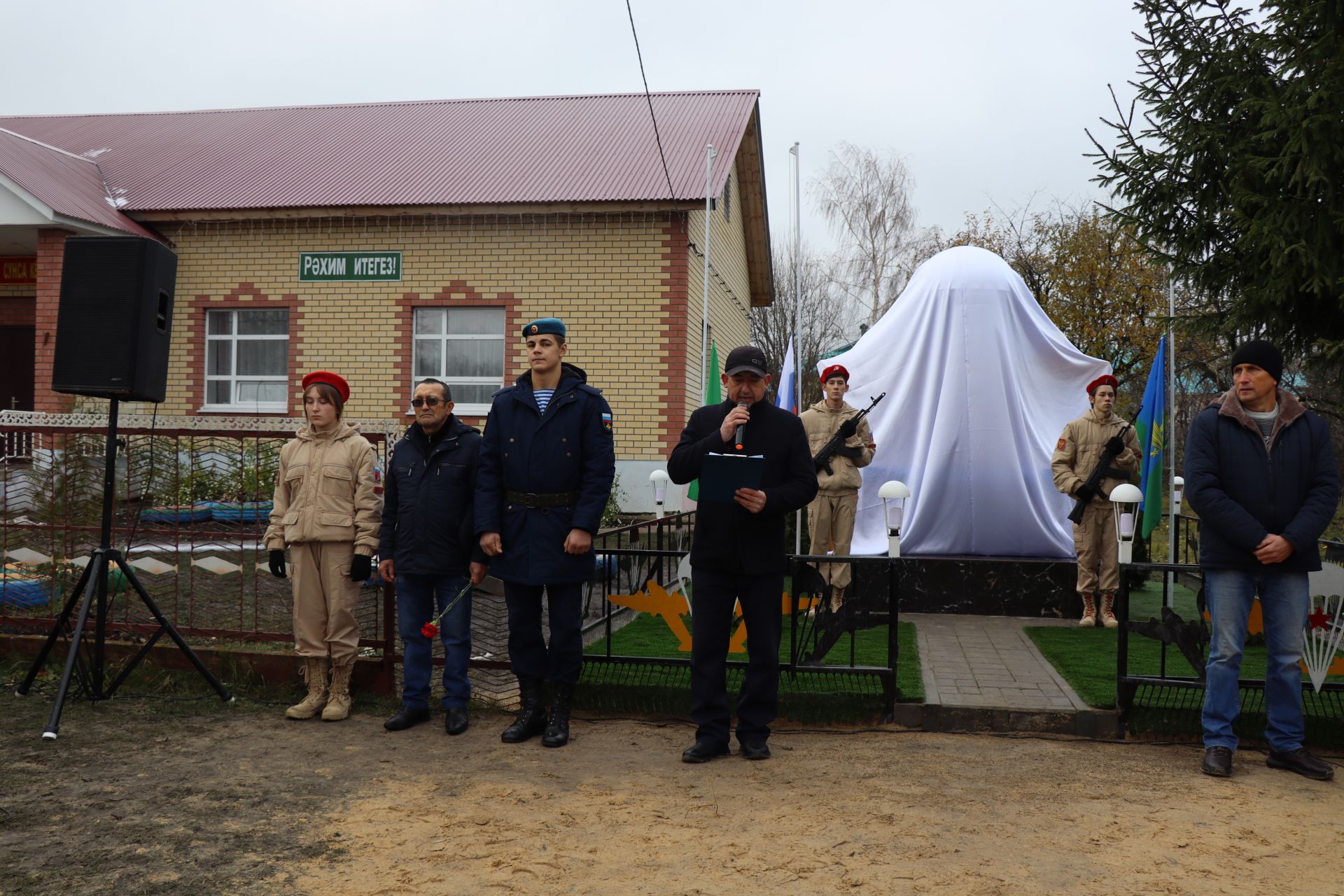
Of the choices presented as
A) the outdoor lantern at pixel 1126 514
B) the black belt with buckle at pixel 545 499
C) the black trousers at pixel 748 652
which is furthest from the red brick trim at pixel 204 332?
the black trousers at pixel 748 652

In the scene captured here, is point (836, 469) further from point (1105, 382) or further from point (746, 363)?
point (746, 363)

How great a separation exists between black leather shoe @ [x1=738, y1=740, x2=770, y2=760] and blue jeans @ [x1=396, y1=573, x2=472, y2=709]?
153 centimetres

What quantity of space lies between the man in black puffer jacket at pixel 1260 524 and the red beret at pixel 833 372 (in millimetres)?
3886

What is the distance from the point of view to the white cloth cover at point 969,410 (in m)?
9.77

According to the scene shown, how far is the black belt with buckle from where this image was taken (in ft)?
17.4

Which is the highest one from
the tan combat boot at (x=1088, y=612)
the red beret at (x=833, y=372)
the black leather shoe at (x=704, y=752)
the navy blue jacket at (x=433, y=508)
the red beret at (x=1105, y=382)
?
the red beret at (x=833, y=372)

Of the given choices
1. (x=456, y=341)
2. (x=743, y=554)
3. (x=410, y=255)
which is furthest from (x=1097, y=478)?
(x=410, y=255)

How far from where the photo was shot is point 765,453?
5.19 metres

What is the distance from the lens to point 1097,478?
8.41 m

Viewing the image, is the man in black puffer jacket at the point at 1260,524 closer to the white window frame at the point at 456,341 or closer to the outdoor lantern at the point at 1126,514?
the outdoor lantern at the point at 1126,514

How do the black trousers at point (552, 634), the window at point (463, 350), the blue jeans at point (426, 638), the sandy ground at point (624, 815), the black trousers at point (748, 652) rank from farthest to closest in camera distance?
the window at point (463, 350) < the blue jeans at point (426, 638) < the black trousers at point (552, 634) < the black trousers at point (748, 652) < the sandy ground at point (624, 815)

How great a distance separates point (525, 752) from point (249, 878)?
1773mm

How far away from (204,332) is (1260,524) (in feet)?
→ 46.3

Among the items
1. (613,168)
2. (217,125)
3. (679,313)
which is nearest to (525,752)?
(679,313)
